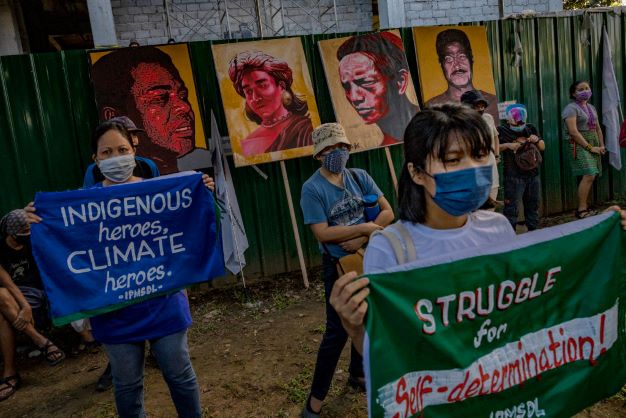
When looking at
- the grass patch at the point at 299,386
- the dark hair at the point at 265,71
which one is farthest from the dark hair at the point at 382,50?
the grass patch at the point at 299,386

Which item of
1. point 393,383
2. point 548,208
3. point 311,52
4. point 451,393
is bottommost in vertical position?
point 548,208

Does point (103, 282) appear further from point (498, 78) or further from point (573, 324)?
point (498, 78)

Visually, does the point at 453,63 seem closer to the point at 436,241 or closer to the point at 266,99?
the point at 266,99

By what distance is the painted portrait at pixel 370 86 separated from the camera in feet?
17.5

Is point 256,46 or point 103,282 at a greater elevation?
point 256,46

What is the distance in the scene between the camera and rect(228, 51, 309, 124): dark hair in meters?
4.91

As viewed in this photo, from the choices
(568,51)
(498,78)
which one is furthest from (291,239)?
(568,51)

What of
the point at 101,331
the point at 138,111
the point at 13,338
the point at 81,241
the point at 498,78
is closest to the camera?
the point at 101,331

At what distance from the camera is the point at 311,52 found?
5.38 m

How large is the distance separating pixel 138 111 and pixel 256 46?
1.42 m

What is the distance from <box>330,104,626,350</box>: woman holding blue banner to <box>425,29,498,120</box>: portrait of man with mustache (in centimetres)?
443

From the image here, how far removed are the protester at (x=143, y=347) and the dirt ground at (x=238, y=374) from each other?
3.13 feet

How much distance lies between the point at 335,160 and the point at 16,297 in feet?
9.70

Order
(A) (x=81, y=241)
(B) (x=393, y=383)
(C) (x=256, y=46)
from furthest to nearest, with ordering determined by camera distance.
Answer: (C) (x=256, y=46) < (A) (x=81, y=241) < (B) (x=393, y=383)
